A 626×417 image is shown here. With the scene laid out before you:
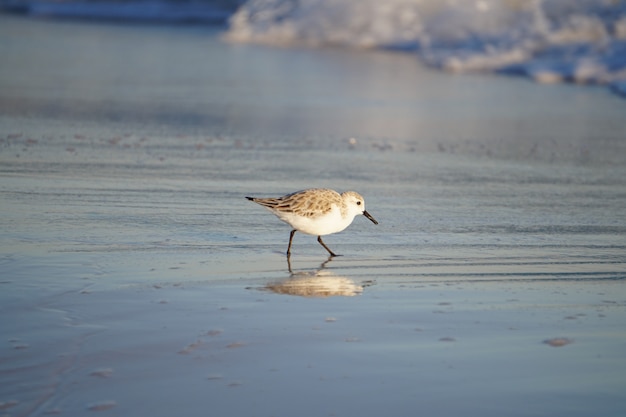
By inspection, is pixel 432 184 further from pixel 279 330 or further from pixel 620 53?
pixel 620 53

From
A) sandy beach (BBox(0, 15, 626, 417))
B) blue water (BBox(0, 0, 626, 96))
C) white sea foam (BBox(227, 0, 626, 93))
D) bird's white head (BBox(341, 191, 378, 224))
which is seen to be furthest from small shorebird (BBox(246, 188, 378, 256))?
white sea foam (BBox(227, 0, 626, 93))

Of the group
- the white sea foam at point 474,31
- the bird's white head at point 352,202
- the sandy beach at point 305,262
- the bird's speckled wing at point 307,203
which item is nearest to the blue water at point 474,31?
the white sea foam at point 474,31

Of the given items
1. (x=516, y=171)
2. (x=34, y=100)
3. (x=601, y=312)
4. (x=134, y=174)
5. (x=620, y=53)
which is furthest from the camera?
(x=620, y=53)

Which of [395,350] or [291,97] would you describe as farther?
[291,97]

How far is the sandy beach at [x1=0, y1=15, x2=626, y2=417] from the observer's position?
448 centimetres

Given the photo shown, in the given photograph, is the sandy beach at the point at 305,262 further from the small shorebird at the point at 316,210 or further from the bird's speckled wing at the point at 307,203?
the bird's speckled wing at the point at 307,203

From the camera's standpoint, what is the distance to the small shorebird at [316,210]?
682 cm

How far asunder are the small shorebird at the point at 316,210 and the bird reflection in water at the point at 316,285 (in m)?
0.44

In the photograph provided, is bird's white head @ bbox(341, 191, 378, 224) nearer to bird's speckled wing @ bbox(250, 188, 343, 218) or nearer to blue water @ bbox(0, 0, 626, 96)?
bird's speckled wing @ bbox(250, 188, 343, 218)

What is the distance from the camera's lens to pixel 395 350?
16.2ft

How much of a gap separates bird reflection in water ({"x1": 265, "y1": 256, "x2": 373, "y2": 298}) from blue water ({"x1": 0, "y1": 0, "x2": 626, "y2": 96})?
11413 millimetres

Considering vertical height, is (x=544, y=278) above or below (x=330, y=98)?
below

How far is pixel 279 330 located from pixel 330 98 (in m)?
10.5

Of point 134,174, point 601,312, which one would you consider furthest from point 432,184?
point 601,312
